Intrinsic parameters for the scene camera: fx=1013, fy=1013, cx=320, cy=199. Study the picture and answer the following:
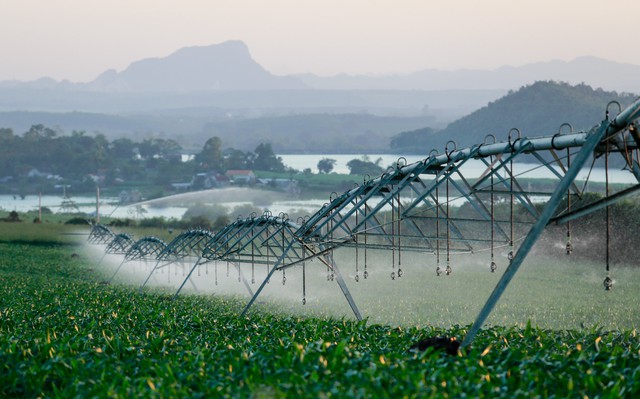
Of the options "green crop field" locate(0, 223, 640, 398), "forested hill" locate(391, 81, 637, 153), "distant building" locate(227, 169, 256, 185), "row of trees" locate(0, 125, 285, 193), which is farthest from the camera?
"row of trees" locate(0, 125, 285, 193)

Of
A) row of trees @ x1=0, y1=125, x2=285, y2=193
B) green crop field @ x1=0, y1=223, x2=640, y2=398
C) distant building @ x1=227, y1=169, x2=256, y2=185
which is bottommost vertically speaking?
green crop field @ x1=0, y1=223, x2=640, y2=398

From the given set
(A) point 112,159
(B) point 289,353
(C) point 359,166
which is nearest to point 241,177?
(C) point 359,166

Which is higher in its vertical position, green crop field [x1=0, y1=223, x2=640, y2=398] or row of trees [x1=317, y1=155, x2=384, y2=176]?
row of trees [x1=317, y1=155, x2=384, y2=176]

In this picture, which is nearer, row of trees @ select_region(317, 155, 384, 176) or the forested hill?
the forested hill

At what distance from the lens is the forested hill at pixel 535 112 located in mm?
111688

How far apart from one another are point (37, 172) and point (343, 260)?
112 m

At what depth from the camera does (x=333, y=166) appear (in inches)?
6088

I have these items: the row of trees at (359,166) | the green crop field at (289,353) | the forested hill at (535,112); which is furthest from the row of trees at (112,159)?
the green crop field at (289,353)

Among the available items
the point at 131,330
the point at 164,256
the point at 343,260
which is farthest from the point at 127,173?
the point at 131,330

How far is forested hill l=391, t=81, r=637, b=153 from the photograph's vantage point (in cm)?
11169

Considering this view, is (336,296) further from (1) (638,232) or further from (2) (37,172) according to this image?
(2) (37,172)

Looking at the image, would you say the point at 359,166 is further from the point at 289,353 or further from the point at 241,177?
the point at 289,353

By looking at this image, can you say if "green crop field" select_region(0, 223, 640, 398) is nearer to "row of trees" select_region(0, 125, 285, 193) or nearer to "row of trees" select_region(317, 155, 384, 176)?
"row of trees" select_region(317, 155, 384, 176)

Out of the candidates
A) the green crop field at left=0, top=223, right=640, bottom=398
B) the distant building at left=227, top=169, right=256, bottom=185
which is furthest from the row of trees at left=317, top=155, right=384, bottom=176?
the green crop field at left=0, top=223, right=640, bottom=398
